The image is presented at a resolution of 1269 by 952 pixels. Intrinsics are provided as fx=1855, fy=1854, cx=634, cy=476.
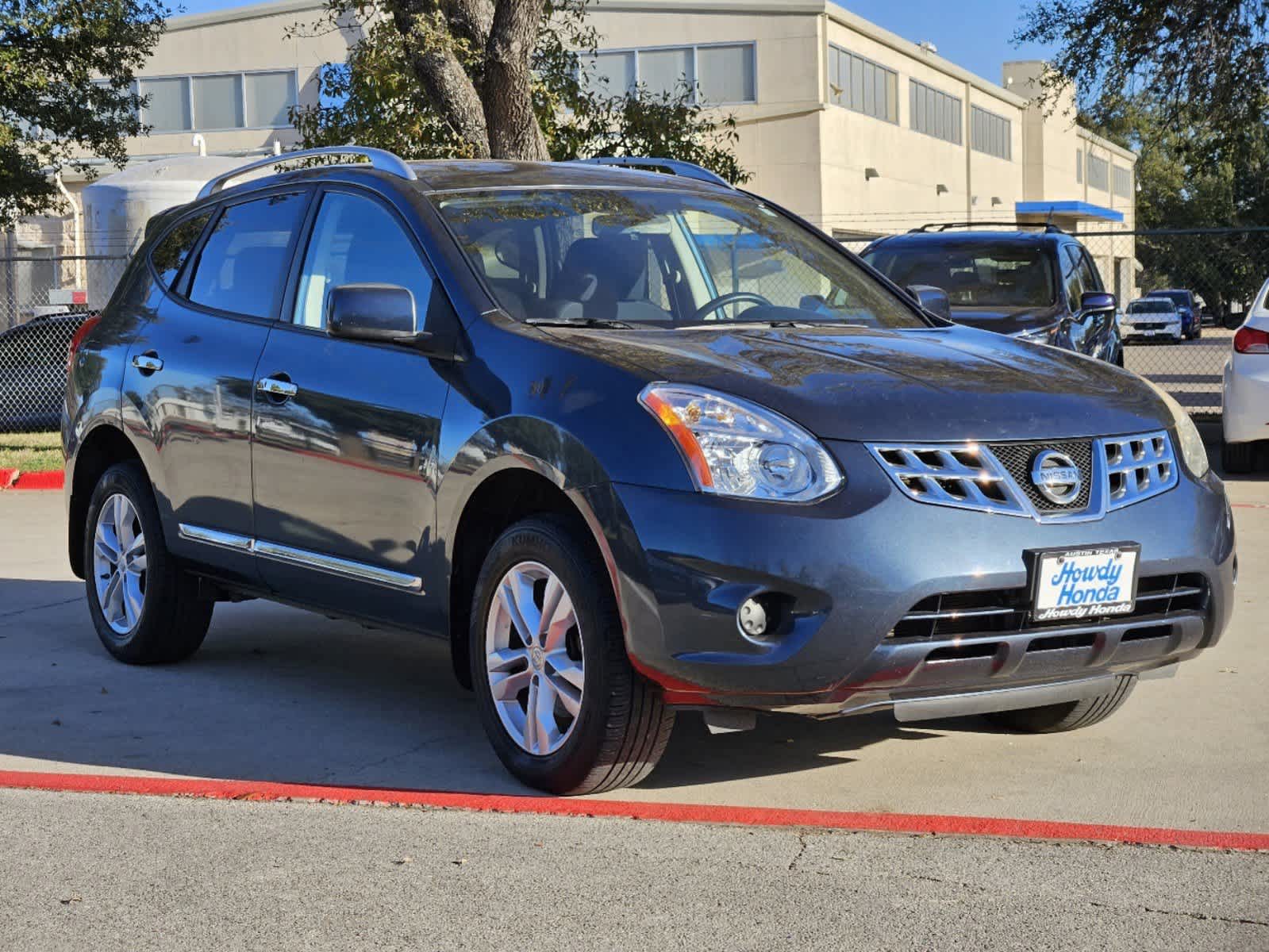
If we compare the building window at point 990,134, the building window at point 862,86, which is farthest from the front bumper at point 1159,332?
the building window at point 990,134

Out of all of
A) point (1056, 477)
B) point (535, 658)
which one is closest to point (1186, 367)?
point (1056, 477)

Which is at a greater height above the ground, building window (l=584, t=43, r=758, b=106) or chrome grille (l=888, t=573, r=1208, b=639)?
building window (l=584, t=43, r=758, b=106)

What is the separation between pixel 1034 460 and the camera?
4.72m

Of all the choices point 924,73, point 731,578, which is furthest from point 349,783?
point 924,73

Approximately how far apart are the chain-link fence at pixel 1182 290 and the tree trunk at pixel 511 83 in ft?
12.3

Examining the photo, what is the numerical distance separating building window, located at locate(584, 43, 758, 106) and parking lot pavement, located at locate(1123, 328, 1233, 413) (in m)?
12.4

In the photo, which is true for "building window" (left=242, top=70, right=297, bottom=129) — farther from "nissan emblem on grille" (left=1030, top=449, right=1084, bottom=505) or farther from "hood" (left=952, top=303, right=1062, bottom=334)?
"nissan emblem on grille" (left=1030, top=449, right=1084, bottom=505)

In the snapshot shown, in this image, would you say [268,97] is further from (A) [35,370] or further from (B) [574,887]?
(B) [574,887]

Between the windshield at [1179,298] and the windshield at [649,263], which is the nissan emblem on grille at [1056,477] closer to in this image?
the windshield at [649,263]

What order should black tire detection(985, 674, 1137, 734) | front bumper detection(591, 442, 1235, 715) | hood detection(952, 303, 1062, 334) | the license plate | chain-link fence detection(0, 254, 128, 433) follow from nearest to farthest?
front bumper detection(591, 442, 1235, 715) < the license plate < black tire detection(985, 674, 1137, 734) < hood detection(952, 303, 1062, 334) < chain-link fence detection(0, 254, 128, 433)

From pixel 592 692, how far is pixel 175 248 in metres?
3.31

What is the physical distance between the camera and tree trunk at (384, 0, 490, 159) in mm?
15787

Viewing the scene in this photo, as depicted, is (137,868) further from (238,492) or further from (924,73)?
(924,73)


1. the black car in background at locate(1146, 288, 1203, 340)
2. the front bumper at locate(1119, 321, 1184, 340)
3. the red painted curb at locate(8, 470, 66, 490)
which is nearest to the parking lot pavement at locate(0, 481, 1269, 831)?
the red painted curb at locate(8, 470, 66, 490)
